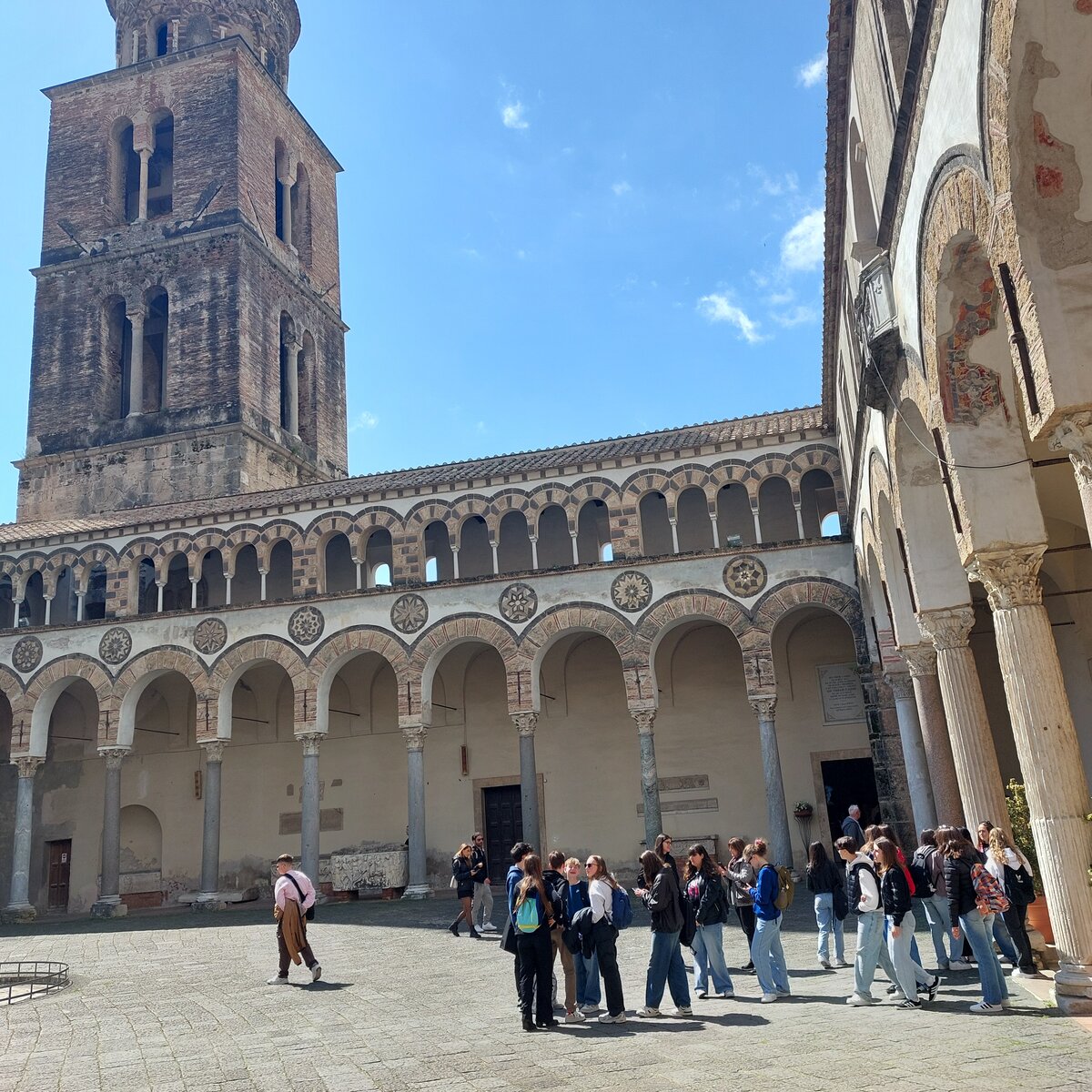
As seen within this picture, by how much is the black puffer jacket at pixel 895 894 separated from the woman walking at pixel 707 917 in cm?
146

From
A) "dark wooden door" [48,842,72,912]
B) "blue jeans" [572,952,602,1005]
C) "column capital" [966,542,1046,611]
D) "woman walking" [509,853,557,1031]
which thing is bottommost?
"blue jeans" [572,952,602,1005]

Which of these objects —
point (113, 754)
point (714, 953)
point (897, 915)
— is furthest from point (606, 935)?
point (113, 754)

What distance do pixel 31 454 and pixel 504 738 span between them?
53.7 ft

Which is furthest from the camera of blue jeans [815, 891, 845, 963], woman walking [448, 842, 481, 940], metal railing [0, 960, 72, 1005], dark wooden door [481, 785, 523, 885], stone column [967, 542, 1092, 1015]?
dark wooden door [481, 785, 523, 885]

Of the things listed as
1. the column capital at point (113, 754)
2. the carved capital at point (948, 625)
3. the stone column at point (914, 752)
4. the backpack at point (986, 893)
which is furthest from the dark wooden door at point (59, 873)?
the backpack at point (986, 893)

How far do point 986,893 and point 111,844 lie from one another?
19.0 meters

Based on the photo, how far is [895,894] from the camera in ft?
24.4

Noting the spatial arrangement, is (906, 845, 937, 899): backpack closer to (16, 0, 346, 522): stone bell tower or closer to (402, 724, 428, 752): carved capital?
(402, 724, 428, 752): carved capital

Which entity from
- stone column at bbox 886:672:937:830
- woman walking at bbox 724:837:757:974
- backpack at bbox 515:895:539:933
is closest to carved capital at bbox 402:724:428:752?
stone column at bbox 886:672:937:830

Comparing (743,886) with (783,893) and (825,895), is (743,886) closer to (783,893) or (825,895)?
(783,893)

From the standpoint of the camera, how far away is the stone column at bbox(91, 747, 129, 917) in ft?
70.9

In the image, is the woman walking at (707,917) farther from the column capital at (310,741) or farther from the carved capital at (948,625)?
the column capital at (310,741)

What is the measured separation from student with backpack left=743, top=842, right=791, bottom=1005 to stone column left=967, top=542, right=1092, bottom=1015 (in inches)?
78.2

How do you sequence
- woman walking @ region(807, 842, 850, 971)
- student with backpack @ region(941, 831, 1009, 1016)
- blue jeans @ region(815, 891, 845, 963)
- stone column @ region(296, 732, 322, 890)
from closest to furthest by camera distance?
student with backpack @ region(941, 831, 1009, 1016) → woman walking @ region(807, 842, 850, 971) → blue jeans @ region(815, 891, 845, 963) → stone column @ region(296, 732, 322, 890)
